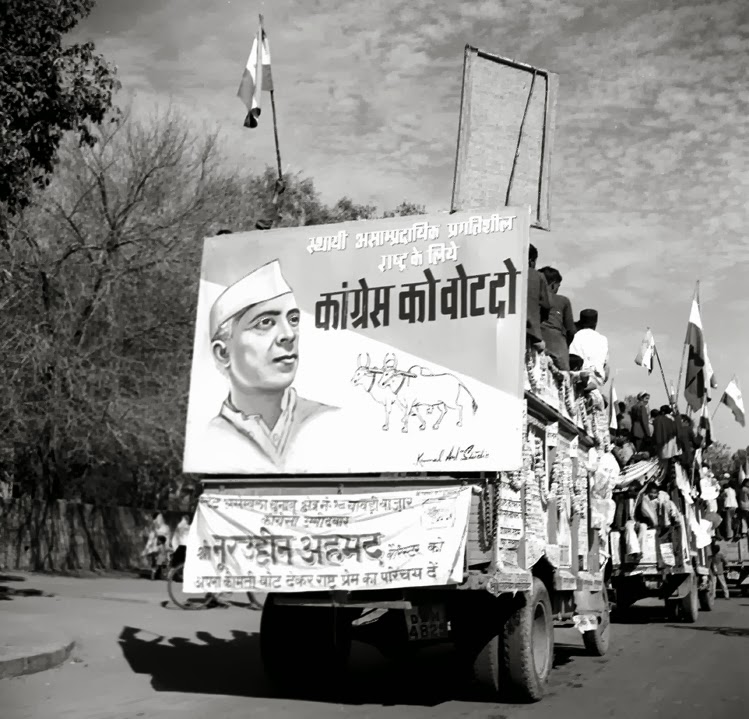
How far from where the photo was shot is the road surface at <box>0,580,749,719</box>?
734 cm

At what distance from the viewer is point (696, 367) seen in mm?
19109

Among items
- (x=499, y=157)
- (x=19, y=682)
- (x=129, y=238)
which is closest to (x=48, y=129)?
(x=499, y=157)

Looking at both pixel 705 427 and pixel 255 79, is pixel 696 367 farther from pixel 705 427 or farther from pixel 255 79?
pixel 255 79

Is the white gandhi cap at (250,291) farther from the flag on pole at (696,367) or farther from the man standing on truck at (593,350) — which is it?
the flag on pole at (696,367)

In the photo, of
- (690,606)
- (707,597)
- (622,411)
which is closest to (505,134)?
(622,411)

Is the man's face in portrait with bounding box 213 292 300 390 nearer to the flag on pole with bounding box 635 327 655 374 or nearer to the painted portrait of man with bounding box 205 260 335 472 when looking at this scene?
the painted portrait of man with bounding box 205 260 335 472

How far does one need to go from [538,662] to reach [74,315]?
1336 cm

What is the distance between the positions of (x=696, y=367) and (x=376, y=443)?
13.1m

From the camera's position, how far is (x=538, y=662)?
26.3 feet

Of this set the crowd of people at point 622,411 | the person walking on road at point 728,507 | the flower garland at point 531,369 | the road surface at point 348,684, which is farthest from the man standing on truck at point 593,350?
the person walking on road at point 728,507

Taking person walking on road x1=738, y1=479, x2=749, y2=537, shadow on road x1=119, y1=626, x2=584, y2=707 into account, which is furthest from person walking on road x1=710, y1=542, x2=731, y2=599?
shadow on road x1=119, y1=626, x2=584, y2=707

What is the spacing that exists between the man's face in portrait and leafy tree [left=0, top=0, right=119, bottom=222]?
14.7 ft
